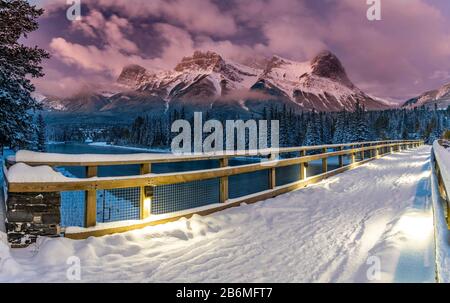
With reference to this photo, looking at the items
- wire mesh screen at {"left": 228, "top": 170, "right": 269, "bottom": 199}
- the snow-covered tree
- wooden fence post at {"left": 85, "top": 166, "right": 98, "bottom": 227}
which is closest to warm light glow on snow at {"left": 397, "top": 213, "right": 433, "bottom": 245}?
wooden fence post at {"left": 85, "top": 166, "right": 98, "bottom": 227}

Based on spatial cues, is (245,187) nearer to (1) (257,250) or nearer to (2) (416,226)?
(2) (416,226)

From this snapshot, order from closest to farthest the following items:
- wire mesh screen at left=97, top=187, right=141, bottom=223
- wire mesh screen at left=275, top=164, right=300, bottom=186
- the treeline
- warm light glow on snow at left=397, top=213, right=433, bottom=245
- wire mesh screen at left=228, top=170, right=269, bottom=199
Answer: warm light glow on snow at left=397, top=213, right=433, bottom=245, wire mesh screen at left=97, top=187, right=141, bottom=223, wire mesh screen at left=228, top=170, right=269, bottom=199, wire mesh screen at left=275, top=164, right=300, bottom=186, the treeline

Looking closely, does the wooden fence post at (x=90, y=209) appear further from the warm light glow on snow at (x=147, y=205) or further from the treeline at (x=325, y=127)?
the treeline at (x=325, y=127)

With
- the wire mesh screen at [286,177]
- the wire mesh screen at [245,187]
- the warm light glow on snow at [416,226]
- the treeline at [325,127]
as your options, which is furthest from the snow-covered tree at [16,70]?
the treeline at [325,127]

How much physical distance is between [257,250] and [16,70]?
38.4ft

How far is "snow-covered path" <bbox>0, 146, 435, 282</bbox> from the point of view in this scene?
3105 millimetres

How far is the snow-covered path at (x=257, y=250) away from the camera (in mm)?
3105

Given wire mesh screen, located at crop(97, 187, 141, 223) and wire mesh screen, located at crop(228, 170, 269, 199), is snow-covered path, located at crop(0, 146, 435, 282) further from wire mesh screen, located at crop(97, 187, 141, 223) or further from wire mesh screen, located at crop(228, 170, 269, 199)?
wire mesh screen, located at crop(228, 170, 269, 199)

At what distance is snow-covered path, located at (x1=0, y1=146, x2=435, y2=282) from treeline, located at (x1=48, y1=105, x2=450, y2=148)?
60.7 meters

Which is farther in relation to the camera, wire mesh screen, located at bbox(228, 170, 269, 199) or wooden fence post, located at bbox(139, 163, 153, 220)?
wire mesh screen, located at bbox(228, 170, 269, 199)

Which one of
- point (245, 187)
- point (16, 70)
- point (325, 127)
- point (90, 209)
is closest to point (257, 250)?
point (90, 209)

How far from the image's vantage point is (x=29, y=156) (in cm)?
410

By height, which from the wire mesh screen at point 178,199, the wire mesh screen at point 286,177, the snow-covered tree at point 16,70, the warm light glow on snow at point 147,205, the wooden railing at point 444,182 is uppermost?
the snow-covered tree at point 16,70

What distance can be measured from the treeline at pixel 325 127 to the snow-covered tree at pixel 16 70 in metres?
57.0
